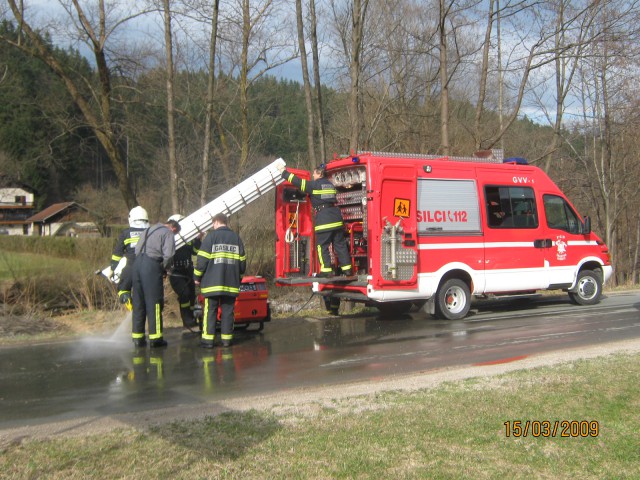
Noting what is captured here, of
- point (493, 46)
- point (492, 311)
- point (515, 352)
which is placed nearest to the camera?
point (515, 352)

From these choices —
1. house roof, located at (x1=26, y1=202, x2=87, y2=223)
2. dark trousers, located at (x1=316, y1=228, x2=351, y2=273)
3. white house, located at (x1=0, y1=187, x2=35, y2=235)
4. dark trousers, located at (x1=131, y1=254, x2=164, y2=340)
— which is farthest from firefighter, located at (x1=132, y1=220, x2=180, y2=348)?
white house, located at (x1=0, y1=187, x2=35, y2=235)

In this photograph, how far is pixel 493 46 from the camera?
18750 mm

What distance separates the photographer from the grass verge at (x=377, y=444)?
4.09 m

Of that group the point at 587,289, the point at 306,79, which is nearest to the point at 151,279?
the point at 306,79

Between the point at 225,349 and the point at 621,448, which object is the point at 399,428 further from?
the point at 225,349

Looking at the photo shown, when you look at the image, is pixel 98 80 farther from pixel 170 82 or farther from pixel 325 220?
pixel 325 220

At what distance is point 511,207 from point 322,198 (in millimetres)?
3832

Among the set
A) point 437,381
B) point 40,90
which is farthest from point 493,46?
point 40,90

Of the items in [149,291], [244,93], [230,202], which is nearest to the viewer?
[149,291]

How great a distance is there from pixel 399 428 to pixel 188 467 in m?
1.68

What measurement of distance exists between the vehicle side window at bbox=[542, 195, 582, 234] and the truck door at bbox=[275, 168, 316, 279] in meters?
4.77

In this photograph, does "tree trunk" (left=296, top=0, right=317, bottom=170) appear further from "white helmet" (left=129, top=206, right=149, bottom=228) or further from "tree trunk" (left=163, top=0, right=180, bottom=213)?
"white helmet" (left=129, top=206, right=149, bottom=228)

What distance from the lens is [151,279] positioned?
844 cm

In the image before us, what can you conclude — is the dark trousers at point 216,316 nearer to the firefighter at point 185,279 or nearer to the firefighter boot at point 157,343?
the firefighter boot at point 157,343
